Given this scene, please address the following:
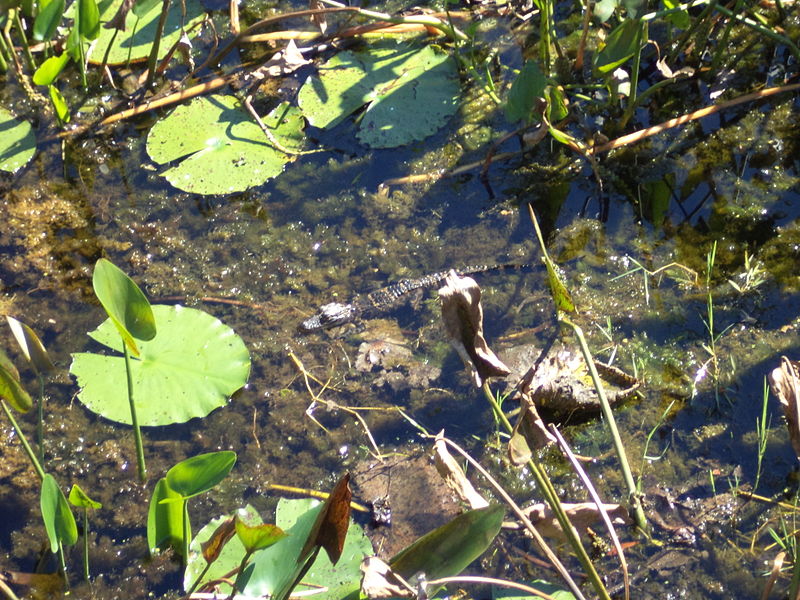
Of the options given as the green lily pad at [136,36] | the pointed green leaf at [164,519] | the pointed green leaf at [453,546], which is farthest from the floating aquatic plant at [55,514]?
the green lily pad at [136,36]

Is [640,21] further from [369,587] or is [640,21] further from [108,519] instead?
[108,519]

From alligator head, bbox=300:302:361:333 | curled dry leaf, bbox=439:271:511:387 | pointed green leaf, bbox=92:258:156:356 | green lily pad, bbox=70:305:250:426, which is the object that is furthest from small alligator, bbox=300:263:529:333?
curled dry leaf, bbox=439:271:511:387

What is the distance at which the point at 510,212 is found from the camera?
8.53ft

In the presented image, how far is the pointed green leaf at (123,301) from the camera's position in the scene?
160 cm

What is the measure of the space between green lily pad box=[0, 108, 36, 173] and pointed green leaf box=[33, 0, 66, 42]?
456 millimetres

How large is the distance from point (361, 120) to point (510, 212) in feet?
2.32

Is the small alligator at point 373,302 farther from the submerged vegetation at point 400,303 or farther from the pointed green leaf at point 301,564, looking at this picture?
the pointed green leaf at point 301,564

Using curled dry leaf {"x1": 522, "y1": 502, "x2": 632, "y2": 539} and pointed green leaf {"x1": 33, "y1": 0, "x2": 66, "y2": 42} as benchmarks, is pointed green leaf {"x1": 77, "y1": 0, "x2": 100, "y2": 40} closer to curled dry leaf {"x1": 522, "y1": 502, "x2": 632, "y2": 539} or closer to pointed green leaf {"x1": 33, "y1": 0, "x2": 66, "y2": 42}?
pointed green leaf {"x1": 33, "y1": 0, "x2": 66, "y2": 42}

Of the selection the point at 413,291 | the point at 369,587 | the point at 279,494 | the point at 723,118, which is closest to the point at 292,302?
the point at 413,291

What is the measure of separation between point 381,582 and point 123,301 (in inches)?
32.4

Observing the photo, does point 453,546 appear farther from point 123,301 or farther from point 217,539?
point 123,301

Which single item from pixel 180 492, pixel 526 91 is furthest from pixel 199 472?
pixel 526 91

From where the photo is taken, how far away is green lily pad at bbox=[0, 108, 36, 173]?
9.45 ft

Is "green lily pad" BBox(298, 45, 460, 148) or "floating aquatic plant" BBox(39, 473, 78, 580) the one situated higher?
"green lily pad" BBox(298, 45, 460, 148)
